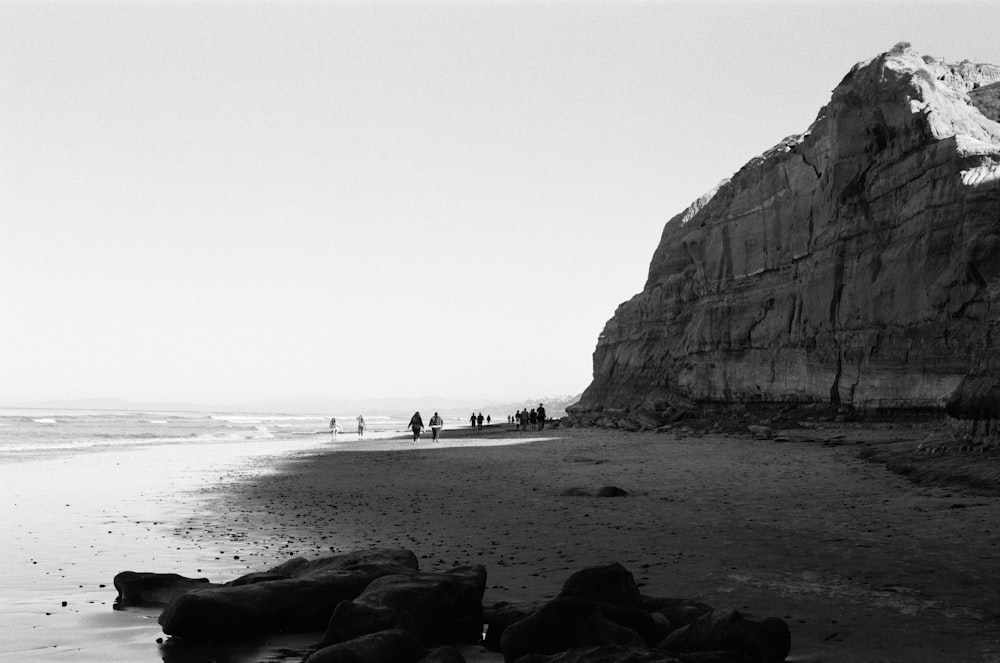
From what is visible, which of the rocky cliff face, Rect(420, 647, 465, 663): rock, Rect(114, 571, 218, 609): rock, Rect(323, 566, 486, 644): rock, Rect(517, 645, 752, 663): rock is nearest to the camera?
Rect(517, 645, 752, 663): rock

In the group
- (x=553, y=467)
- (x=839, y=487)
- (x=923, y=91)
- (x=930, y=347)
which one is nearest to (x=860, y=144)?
(x=923, y=91)

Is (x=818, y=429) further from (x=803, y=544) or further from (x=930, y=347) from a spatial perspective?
(x=803, y=544)

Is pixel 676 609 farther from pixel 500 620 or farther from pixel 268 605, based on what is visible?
pixel 268 605

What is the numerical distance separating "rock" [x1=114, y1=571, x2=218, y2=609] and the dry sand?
5.54ft

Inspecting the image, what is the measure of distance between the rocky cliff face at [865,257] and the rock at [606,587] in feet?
42.9

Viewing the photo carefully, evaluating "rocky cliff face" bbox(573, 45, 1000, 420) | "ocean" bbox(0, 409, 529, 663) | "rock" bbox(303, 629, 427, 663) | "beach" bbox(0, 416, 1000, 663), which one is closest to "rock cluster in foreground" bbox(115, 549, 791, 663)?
"rock" bbox(303, 629, 427, 663)

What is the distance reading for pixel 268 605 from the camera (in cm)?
658

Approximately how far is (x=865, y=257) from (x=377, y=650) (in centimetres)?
3949

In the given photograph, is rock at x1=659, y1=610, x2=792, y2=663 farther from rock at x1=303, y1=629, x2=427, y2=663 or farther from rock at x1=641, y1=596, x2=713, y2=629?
rock at x1=303, y1=629, x2=427, y2=663

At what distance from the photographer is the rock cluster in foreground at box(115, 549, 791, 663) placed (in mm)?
5258

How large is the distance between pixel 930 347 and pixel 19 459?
37.2 m

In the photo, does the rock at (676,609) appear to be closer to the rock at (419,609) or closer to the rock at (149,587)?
the rock at (419,609)

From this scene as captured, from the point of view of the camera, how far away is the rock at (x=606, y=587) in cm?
641

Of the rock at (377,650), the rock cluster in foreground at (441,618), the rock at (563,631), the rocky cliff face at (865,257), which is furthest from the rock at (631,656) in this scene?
the rocky cliff face at (865,257)
